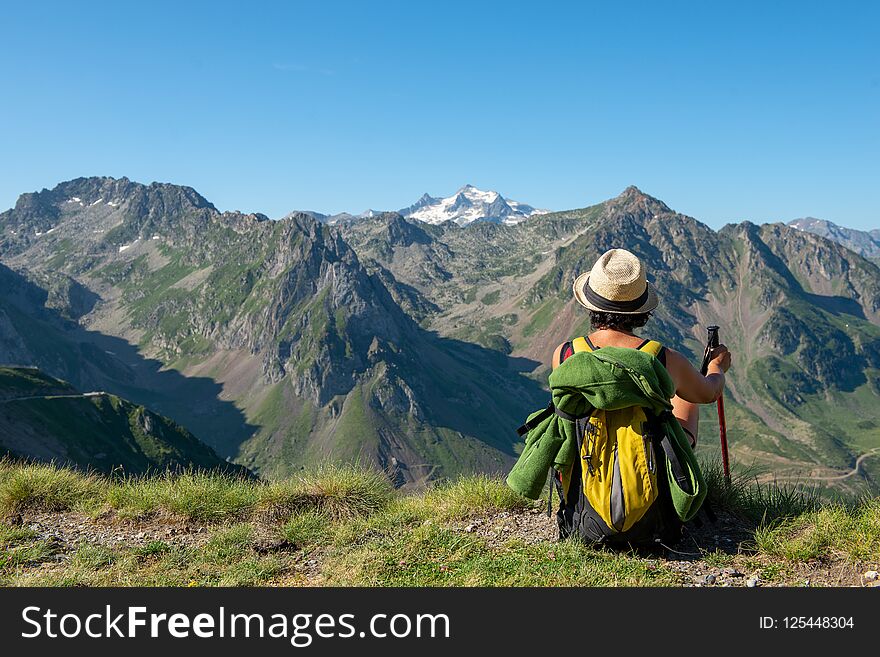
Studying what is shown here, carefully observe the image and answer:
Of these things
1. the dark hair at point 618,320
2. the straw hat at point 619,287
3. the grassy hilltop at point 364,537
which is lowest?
the grassy hilltop at point 364,537

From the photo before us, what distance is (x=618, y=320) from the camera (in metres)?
8.24

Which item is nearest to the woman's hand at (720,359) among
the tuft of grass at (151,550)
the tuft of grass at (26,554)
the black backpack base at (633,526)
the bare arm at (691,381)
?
the bare arm at (691,381)

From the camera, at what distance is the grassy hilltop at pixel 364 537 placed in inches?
304

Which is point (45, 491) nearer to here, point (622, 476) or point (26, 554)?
point (26, 554)

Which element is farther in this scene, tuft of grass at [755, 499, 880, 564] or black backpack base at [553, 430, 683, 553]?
black backpack base at [553, 430, 683, 553]

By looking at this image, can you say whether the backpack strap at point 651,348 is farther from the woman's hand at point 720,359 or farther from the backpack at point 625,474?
the woman's hand at point 720,359

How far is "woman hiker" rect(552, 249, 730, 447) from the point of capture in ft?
26.1

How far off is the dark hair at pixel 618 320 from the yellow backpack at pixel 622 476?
454mm

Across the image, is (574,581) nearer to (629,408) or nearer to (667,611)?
(667,611)

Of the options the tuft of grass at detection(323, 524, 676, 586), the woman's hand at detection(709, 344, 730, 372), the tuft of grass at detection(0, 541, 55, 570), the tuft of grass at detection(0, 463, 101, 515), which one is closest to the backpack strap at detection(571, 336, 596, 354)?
Answer: the woman's hand at detection(709, 344, 730, 372)

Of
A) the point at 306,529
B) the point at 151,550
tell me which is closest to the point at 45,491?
the point at 151,550

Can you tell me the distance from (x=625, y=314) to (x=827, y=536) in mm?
3985

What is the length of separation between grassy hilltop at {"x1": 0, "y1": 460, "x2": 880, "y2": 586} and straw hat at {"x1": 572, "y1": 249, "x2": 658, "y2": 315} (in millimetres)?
3299

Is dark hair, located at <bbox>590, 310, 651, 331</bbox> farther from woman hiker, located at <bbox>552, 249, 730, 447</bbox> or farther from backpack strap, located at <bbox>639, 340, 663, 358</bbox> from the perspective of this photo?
backpack strap, located at <bbox>639, 340, 663, 358</bbox>
